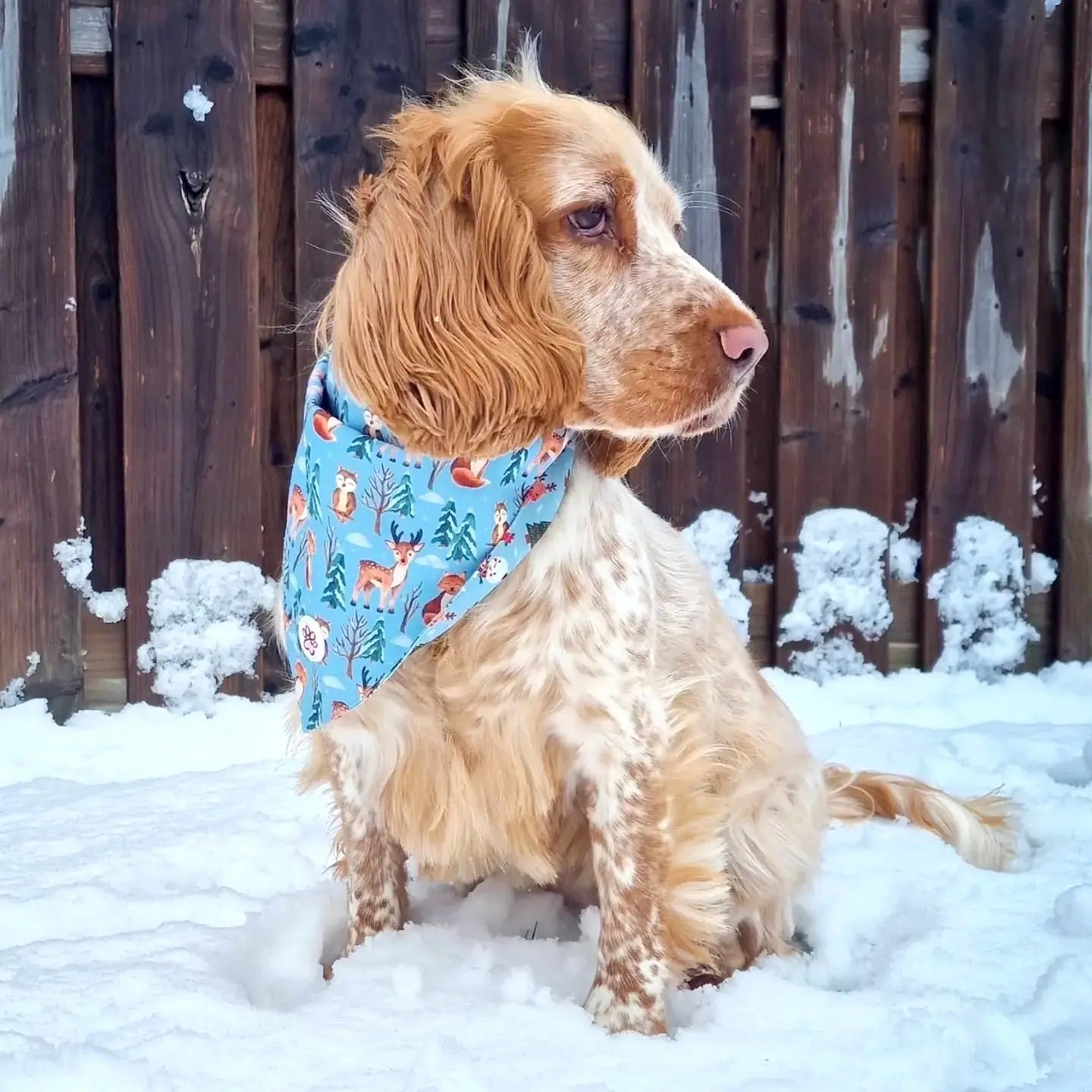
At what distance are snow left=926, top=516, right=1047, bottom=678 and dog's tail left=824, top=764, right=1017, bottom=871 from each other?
43.2 inches

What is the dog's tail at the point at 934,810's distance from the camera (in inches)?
84.4

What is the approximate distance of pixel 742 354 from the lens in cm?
159

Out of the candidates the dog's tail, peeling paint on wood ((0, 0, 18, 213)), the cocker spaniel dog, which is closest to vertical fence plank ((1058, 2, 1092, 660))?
the dog's tail

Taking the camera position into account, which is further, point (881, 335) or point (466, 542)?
point (881, 335)

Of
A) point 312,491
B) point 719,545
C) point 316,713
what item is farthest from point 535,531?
point 719,545

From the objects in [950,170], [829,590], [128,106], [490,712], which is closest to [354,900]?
[490,712]

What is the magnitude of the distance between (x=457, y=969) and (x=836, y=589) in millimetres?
1897

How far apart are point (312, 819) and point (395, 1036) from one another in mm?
931

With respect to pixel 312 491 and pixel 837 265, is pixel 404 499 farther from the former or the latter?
pixel 837 265

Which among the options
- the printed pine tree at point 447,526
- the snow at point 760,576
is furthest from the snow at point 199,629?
the printed pine tree at point 447,526

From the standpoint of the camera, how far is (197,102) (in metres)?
2.87

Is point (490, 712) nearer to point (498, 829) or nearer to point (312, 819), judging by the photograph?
point (498, 829)

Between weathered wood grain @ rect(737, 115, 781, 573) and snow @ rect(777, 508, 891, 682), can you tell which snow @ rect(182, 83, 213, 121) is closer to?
weathered wood grain @ rect(737, 115, 781, 573)

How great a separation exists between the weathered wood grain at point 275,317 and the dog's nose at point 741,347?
1.75 meters
